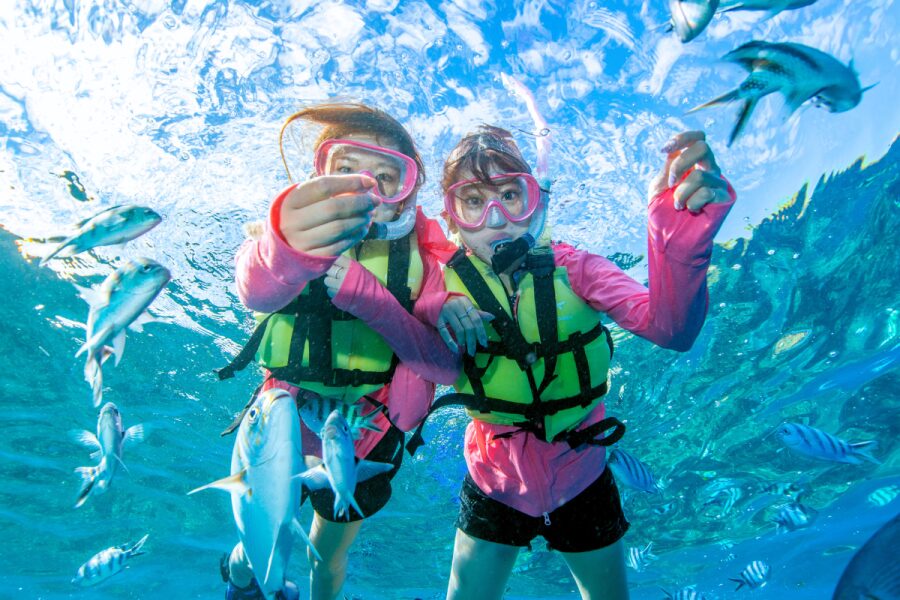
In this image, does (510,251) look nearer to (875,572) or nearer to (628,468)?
(875,572)

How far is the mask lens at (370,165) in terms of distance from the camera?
371 centimetres

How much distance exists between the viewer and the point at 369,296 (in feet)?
9.46

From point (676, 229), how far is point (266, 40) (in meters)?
5.20

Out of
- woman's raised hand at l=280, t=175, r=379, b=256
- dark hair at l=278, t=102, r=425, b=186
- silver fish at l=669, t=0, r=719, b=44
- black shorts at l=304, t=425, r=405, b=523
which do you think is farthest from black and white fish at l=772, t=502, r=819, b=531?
woman's raised hand at l=280, t=175, r=379, b=256

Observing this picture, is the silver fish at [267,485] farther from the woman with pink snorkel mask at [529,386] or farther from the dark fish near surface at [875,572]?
the dark fish near surface at [875,572]

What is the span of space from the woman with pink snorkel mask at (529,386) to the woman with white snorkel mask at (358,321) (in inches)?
14.6

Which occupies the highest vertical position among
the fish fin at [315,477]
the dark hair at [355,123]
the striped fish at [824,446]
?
the dark hair at [355,123]

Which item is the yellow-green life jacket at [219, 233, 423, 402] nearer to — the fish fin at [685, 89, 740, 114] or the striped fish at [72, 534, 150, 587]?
the fish fin at [685, 89, 740, 114]

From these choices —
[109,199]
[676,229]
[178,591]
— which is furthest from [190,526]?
[676,229]

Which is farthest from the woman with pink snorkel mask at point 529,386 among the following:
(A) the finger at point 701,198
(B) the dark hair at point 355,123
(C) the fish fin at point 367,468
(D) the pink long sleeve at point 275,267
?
(D) the pink long sleeve at point 275,267

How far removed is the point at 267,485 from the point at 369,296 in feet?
4.42

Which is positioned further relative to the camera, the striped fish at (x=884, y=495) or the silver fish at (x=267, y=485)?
the striped fish at (x=884, y=495)

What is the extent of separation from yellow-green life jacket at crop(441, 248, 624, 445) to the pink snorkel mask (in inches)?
33.6

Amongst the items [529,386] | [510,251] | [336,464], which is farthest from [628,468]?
[336,464]
